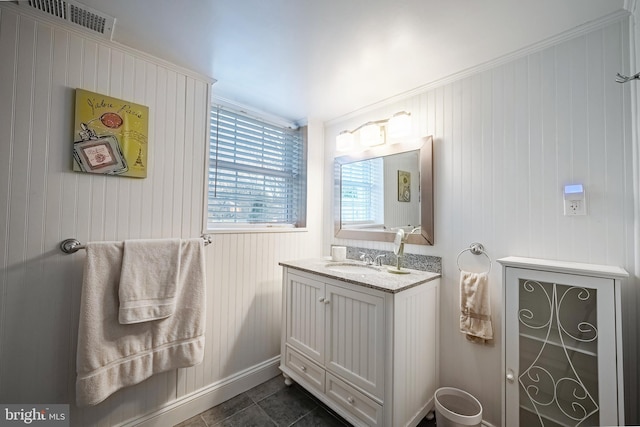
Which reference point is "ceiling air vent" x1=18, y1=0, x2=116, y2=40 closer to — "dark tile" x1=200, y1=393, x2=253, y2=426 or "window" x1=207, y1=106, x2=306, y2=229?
"window" x1=207, y1=106, x2=306, y2=229

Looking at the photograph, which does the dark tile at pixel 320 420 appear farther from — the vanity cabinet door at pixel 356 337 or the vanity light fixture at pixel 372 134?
the vanity light fixture at pixel 372 134

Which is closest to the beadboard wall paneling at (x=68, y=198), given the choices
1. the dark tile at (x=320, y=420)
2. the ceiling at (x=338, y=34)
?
the ceiling at (x=338, y=34)

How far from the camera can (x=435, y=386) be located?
161 cm

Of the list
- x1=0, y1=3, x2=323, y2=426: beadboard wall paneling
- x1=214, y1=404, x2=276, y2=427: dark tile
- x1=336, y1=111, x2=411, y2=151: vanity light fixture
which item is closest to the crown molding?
x1=336, y1=111, x2=411, y2=151: vanity light fixture

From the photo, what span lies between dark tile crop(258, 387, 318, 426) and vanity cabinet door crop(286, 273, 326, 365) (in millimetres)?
336

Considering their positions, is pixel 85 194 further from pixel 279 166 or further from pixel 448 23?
pixel 448 23

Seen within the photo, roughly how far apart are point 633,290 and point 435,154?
113 centimetres

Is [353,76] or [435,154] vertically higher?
[353,76]

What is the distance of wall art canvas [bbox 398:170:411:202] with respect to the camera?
72.2 inches

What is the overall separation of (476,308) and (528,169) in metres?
0.82

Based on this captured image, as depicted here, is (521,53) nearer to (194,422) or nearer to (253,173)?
(253,173)

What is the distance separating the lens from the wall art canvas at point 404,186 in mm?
1833

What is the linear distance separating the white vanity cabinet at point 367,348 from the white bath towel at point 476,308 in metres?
0.18

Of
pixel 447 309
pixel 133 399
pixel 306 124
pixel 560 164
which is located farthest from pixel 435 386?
pixel 306 124
